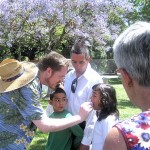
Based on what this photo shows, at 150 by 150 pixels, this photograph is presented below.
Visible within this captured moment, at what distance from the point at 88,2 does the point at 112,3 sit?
4.53 feet

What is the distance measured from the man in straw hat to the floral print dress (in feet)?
4.01

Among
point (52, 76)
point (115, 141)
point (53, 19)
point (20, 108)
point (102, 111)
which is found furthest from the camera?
point (53, 19)

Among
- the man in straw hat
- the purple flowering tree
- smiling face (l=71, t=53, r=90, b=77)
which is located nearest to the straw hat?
the man in straw hat

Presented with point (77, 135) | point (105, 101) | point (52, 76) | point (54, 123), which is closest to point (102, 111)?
point (105, 101)

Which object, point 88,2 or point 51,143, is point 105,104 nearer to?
point 51,143

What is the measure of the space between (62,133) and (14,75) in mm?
1214

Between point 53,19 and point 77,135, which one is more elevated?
point 77,135

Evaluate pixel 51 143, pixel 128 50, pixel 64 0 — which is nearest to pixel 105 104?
pixel 51 143

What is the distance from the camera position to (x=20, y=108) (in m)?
2.65

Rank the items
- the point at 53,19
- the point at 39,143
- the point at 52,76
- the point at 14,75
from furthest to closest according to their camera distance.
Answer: the point at 53,19 < the point at 39,143 < the point at 52,76 < the point at 14,75

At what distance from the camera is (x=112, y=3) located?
559 inches

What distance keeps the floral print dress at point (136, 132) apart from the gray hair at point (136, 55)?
0.60ft

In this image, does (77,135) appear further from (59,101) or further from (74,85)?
(74,85)

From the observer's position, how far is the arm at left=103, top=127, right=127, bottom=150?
149 cm
